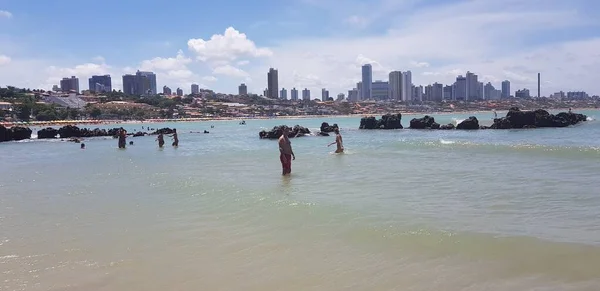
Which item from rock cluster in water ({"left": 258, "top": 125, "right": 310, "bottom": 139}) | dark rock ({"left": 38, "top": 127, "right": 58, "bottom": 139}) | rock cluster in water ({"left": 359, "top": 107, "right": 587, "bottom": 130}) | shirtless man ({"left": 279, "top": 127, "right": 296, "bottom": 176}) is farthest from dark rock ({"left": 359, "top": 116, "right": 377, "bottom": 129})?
shirtless man ({"left": 279, "top": 127, "right": 296, "bottom": 176})

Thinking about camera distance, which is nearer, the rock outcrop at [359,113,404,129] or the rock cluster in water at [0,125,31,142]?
the rock cluster in water at [0,125,31,142]

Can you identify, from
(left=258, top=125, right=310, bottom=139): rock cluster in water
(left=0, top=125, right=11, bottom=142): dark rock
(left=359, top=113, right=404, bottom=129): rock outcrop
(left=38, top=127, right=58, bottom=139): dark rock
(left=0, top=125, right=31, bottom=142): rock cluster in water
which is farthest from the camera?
(left=359, top=113, right=404, bottom=129): rock outcrop

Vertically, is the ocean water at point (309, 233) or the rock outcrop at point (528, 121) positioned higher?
the rock outcrop at point (528, 121)

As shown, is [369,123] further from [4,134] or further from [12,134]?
[4,134]

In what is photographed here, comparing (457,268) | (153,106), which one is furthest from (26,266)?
(153,106)

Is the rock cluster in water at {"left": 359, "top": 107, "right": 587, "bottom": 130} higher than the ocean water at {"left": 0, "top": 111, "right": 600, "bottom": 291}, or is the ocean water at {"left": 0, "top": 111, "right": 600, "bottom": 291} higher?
the rock cluster in water at {"left": 359, "top": 107, "right": 587, "bottom": 130}

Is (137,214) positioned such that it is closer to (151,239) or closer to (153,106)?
(151,239)

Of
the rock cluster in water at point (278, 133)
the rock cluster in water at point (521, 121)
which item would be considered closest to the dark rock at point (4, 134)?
the rock cluster in water at point (278, 133)

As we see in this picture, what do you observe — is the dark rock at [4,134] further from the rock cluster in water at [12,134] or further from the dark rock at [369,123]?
the dark rock at [369,123]

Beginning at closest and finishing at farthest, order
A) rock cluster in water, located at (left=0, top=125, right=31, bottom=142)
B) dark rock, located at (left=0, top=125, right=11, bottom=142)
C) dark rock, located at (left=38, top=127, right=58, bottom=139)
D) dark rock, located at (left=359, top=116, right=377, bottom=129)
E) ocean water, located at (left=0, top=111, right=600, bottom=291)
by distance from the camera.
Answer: ocean water, located at (left=0, top=111, right=600, bottom=291) < dark rock, located at (left=0, top=125, right=11, bottom=142) < rock cluster in water, located at (left=0, top=125, right=31, bottom=142) < dark rock, located at (left=38, top=127, right=58, bottom=139) < dark rock, located at (left=359, top=116, right=377, bottom=129)

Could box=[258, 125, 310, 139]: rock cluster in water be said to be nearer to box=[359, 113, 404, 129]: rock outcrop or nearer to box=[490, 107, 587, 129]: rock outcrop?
box=[359, 113, 404, 129]: rock outcrop

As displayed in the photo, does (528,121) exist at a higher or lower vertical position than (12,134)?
higher

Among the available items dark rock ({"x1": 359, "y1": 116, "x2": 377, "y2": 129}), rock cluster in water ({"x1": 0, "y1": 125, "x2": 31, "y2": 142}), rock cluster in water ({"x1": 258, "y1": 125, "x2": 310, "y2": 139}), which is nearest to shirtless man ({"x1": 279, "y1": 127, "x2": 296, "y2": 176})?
rock cluster in water ({"x1": 258, "y1": 125, "x2": 310, "y2": 139})

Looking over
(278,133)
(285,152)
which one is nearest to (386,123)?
(278,133)
